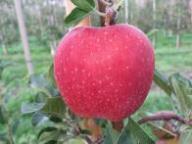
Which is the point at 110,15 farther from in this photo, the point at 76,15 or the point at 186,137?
the point at 186,137

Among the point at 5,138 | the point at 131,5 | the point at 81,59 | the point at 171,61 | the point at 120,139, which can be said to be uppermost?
the point at 81,59

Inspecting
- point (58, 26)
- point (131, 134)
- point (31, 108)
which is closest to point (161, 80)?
point (131, 134)

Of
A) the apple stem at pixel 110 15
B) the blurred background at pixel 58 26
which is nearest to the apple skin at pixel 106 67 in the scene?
the apple stem at pixel 110 15

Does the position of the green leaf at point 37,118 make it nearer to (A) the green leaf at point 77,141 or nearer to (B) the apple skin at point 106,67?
(A) the green leaf at point 77,141

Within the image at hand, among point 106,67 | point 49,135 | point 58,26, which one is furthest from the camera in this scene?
point 58,26

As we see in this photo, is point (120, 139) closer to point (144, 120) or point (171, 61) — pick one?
point (144, 120)

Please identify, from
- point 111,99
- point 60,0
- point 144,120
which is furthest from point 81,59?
point 60,0

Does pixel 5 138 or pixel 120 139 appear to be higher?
pixel 120 139
